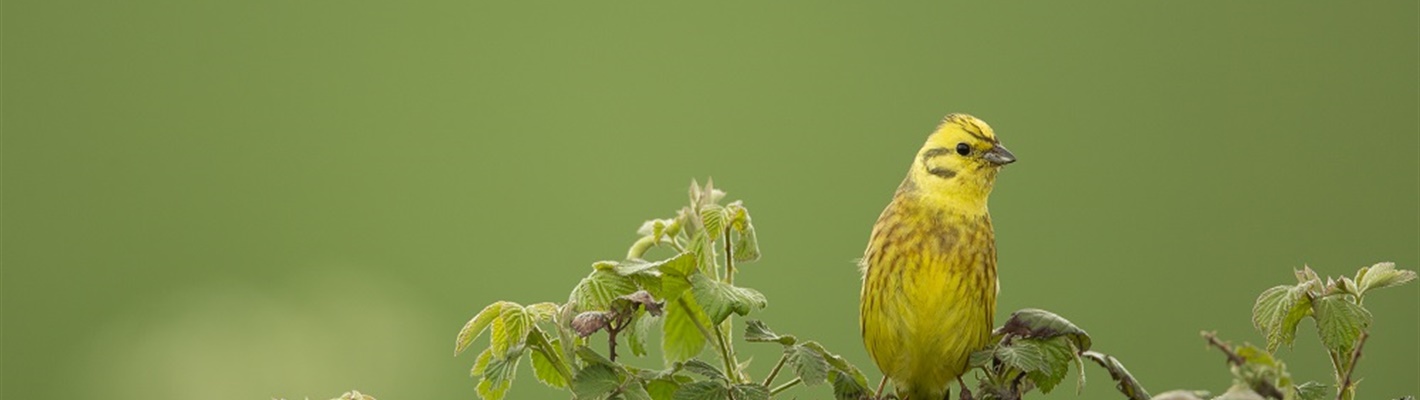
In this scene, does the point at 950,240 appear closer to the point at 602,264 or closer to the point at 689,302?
the point at 689,302

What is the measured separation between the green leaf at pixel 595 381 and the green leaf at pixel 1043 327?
0.34 meters

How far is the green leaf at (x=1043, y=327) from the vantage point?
45.2 inches

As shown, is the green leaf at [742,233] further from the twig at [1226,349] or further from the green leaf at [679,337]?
the twig at [1226,349]

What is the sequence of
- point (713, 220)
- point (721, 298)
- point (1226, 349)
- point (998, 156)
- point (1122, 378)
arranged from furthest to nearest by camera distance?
point (998, 156) → point (713, 220) → point (721, 298) → point (1122, 378) → point (1226, 349)

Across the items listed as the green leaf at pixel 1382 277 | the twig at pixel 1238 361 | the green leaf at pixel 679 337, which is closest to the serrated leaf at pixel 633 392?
the green leaf at pixel 679 337

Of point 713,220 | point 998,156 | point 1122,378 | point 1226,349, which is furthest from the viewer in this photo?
point 998,156

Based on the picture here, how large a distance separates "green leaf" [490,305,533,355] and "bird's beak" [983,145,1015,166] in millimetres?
680

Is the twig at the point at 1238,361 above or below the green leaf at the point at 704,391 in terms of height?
above

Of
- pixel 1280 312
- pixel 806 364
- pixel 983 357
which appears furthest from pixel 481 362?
pixel 1280 312

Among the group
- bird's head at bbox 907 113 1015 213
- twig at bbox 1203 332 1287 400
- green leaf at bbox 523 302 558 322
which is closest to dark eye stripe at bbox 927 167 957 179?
bird's head at bbox 907 113 1015 213

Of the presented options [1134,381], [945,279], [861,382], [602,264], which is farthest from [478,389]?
[945,279]

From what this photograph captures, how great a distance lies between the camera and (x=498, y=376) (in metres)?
1.11

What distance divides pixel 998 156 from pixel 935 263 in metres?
0.14

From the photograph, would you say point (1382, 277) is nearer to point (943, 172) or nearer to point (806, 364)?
point (806, 364)
